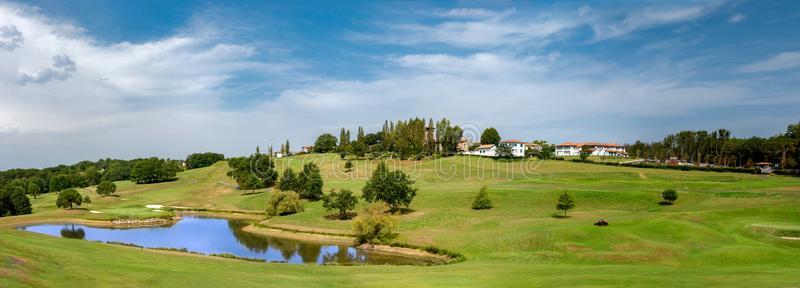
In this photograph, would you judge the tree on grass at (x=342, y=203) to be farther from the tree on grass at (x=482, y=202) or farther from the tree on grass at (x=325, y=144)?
the tree on grass at (x=325, y=144)

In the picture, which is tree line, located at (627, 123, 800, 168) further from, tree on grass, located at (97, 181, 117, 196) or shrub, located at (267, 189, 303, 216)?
tree on grass, located at (97, 181, 117, 196)

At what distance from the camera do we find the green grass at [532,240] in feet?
93.2

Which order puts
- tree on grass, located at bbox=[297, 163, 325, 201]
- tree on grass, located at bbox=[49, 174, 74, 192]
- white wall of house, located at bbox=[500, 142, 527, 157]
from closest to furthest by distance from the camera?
tree on grass, located at bbox=[297, 163, 325, 201]
tree on grass, located at bbox=[49, 174, 74, 192]
white wall of house, located at bbox=[500, 142, 527, 157]

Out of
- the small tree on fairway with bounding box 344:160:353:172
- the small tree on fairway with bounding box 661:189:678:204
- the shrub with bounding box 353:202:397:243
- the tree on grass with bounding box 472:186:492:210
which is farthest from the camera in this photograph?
the small tree on fairway with bounding box 344:160:353:172

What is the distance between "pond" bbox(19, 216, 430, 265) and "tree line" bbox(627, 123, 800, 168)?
112 metres

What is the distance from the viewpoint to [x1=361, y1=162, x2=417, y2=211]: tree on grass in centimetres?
8044

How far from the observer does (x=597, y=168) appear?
124438 millimetres

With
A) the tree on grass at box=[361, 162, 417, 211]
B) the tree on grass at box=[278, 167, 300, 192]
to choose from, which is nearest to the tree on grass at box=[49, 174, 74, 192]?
the tree on grass at box=[278, 167, 300, 192]

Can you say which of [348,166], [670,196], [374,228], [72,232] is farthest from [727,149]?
[72,232]

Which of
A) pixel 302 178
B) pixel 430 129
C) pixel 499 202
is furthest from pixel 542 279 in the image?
pixel 430 129

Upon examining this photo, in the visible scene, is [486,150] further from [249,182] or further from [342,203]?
[342,203]

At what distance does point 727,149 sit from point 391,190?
121154 mm

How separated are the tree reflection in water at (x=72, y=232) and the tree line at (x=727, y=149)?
145527 millimetres

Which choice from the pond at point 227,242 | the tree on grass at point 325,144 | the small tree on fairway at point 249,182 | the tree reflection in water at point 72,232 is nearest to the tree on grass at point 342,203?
the pond at point 227,242
